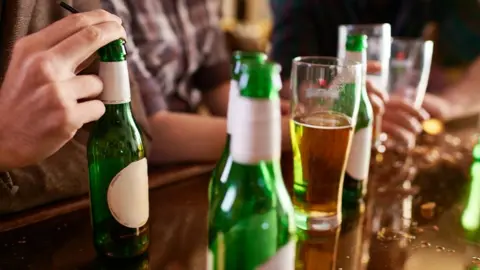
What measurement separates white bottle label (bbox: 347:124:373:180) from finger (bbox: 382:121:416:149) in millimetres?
252

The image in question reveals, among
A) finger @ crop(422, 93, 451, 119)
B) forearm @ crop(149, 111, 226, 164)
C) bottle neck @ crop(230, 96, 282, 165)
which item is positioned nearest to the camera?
→ bottle neck @ crop(230, 96, 282, 165)

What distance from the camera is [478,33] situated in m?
1.42

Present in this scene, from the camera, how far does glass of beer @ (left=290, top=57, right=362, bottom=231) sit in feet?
2.07

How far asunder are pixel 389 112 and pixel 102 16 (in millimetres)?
595

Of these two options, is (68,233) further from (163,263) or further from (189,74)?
(189,74)

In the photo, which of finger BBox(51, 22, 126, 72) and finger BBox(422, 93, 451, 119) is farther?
finger BBox(422, 93, 451, 119)

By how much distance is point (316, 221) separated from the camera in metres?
0.64

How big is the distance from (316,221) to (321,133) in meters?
0.11

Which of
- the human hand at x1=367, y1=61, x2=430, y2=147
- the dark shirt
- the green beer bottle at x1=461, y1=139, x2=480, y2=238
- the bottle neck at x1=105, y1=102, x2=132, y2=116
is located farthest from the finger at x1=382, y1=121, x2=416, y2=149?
the bottle neck at x1=105, y1=102, x2=132, y2=116

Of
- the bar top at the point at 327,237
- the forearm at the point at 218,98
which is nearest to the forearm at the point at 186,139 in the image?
the bar top at the point at 327,237

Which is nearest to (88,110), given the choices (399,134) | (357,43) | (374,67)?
(357,43)

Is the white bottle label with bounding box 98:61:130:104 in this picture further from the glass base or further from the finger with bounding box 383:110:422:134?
the finger with bounding box 383:110:422:134

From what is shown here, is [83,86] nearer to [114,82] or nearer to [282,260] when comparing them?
[114,82]

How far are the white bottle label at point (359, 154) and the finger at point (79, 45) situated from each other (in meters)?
0.36
